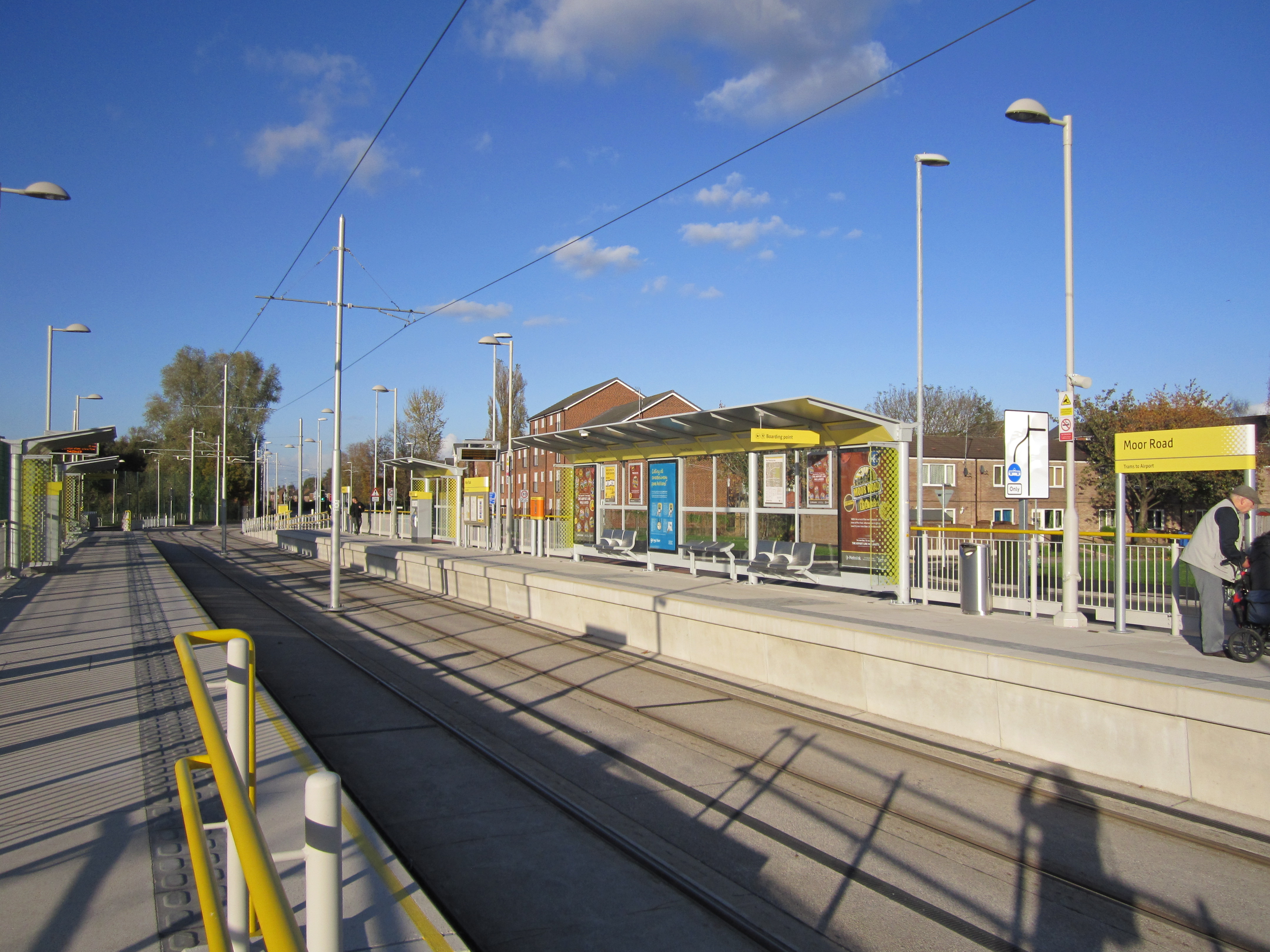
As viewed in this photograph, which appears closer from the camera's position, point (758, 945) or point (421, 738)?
point (758, 945)

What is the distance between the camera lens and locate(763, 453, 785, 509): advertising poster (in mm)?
16438

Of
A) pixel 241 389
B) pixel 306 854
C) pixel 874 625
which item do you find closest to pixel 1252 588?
pixel 874 625

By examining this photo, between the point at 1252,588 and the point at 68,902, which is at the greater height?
the point at 1252,588

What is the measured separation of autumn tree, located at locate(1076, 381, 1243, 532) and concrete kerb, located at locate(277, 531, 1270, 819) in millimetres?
34484

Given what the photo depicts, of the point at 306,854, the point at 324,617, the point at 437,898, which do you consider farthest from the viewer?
the point at 324,617

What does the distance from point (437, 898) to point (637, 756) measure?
3.02 meters

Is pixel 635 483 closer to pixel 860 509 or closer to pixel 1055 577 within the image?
pixel 860 509

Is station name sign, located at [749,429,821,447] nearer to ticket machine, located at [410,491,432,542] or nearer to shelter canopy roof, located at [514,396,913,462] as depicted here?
shelter canopy roof, located at [514,396,913,462]

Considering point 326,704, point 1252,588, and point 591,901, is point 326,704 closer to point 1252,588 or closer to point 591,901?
point 591,901

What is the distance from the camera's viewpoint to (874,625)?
10.1 meters

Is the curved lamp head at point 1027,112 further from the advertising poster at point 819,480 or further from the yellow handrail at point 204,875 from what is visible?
the yellow handrail at point 204,875

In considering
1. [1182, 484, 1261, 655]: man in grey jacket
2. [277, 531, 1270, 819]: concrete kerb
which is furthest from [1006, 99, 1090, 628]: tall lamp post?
[277, 531, 1270, 819]: concrete kerb

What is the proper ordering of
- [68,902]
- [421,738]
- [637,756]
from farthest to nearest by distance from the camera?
[421,738] < [637,756] < [68,902]

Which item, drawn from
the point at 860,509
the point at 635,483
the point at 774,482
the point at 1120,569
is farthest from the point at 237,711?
the point at 635,483
